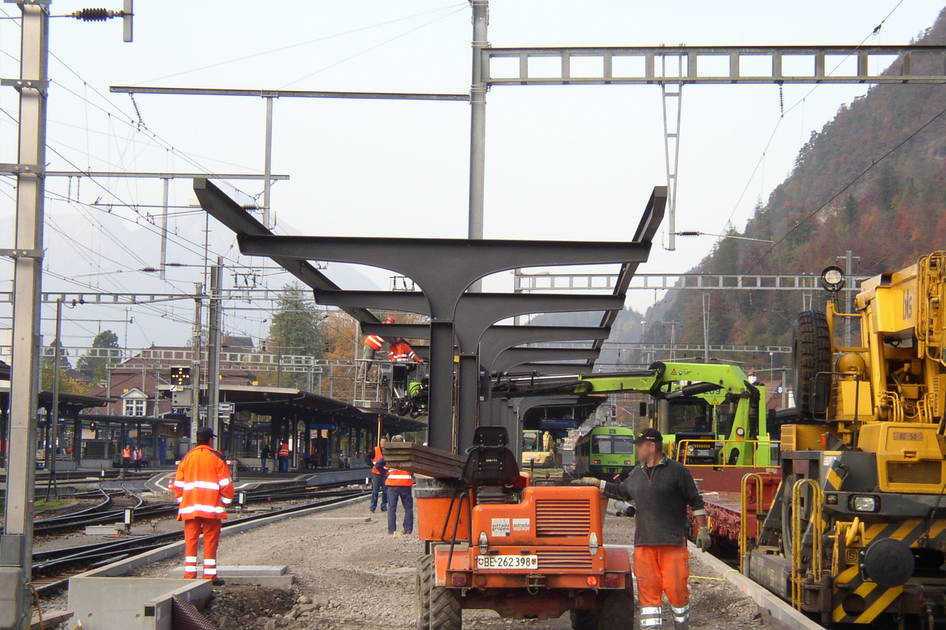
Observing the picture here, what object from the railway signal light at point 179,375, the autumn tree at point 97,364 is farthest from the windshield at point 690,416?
the autumn tree at point 97,364

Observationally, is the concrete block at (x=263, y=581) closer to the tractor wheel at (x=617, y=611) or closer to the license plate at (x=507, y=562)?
the license plate at (x=507, y=562)

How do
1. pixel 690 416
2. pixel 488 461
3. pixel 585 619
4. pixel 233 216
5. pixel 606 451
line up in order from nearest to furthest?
pixel 488 461 < pixel 585 619 < pixel 233 216 < pixel 690 416 < pixel 606 451

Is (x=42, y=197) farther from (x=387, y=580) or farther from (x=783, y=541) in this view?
(x=783, y=541)

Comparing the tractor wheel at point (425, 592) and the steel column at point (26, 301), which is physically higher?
the steel column at point (26, 301)

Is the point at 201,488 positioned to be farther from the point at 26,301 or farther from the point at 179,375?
the point at 179,375

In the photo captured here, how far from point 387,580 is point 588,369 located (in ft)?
59.3

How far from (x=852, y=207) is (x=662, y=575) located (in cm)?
8973

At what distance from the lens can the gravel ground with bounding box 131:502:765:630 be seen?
11297 mm

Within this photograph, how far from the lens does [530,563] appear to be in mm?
9125

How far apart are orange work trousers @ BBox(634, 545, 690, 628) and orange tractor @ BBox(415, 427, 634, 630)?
25 cm

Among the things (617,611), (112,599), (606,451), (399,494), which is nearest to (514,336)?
(399,494)

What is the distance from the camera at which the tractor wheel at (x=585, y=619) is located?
9946 mm

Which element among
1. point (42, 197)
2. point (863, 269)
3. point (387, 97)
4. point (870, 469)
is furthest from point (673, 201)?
point (863, 269)

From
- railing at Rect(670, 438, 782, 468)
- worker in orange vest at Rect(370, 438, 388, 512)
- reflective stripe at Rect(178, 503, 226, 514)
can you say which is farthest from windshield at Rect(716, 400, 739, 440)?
reflective stripe at Rect(178, 503, 226, 514)
